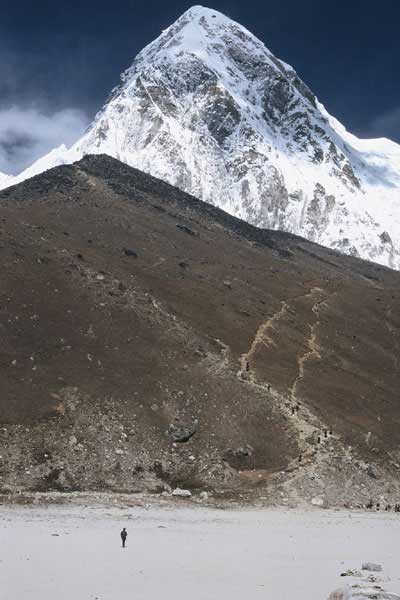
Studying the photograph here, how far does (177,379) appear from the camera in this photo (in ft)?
213

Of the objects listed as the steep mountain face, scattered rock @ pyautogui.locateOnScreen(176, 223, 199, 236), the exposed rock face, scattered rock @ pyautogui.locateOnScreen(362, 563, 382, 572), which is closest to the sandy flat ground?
scattered rock @ pyautogui.locateOnScreen(362, 563, 382, 572)

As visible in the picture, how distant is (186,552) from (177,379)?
31.3 m

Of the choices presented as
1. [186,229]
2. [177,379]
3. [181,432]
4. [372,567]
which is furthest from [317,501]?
[186,229]

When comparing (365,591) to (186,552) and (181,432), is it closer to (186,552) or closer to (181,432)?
(186,552)

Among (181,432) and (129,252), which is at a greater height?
(129,252)

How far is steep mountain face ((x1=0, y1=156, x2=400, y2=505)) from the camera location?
53.6 m

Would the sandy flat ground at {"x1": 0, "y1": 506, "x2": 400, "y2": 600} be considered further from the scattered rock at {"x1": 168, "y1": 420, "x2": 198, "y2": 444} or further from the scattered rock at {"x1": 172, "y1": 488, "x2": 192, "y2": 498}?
the scattered rock at {"x1": 168, "y1": 420, "x2": 198, "y2": 444}

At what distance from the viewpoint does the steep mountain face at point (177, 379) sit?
2111 inches

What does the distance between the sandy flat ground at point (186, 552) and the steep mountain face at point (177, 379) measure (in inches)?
280

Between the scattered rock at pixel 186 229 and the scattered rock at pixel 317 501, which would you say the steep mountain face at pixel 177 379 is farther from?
the scattered rock at pixel 186 229

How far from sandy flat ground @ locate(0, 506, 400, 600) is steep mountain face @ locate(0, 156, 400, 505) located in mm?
7108

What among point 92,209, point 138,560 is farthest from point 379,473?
point 92,209

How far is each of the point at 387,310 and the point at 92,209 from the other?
6175cm

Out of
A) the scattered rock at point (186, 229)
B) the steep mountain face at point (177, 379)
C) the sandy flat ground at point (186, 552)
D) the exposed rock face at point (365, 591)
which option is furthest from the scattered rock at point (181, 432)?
the scattered rock at point (186, 229)
